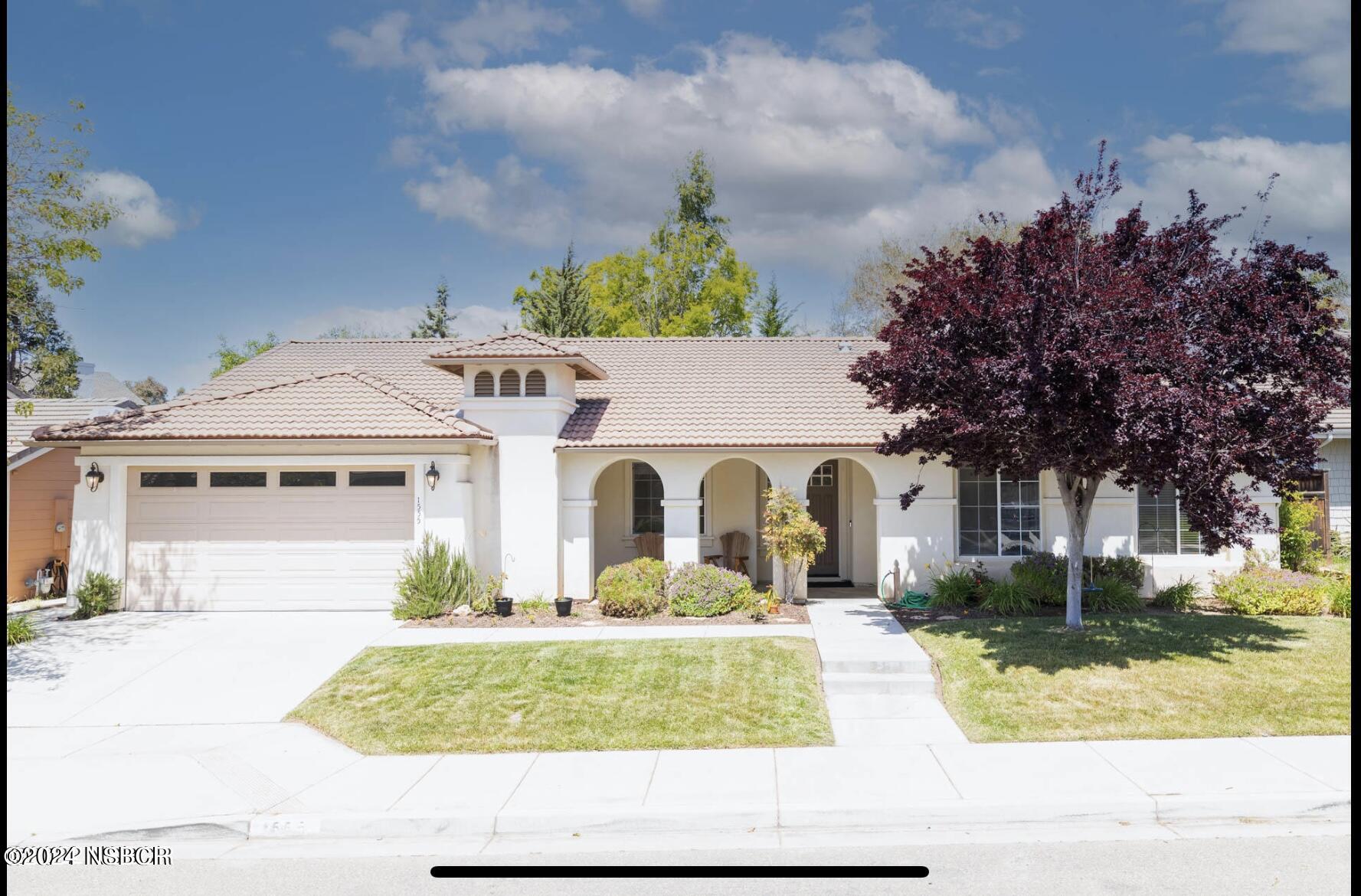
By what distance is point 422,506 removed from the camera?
1374 cm

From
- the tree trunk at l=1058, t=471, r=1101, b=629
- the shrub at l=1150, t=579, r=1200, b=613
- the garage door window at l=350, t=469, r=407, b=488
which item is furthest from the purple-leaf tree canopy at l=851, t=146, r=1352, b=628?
the garage door window at l=350, t=469, r=407, b=488

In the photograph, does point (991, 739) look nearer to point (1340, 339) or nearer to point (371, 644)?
point (1340, 339)

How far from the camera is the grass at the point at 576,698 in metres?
8.34

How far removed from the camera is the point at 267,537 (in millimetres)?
14023

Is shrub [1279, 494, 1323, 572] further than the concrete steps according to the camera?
Yes

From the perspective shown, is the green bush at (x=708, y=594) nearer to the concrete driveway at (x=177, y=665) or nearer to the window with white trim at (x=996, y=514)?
the window with white trim at (x=996, y=514)

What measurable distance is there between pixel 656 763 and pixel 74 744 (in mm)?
5396

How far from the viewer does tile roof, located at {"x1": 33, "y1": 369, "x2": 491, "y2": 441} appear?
44.2 feet

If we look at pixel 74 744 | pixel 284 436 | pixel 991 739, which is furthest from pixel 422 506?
pixel 991 739

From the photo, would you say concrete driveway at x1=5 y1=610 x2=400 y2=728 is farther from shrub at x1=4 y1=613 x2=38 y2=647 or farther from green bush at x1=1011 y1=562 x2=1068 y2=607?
green bush at x1=1011 y1=562 x2=1068 y2=607

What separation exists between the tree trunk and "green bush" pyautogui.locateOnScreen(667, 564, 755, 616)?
14.3 ft

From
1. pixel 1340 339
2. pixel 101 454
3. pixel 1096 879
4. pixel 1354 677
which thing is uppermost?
pixel 1340 339

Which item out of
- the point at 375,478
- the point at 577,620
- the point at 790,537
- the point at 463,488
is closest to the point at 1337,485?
the point at 790,537

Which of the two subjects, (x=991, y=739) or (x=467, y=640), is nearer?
(x=991, y=739)
